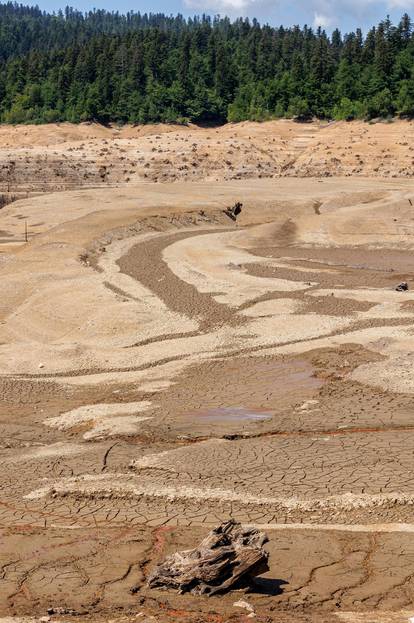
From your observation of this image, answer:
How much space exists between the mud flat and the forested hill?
158 feet

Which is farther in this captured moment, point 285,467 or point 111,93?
point 111,93

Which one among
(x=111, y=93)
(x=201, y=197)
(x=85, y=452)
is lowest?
(x=85, y=452)

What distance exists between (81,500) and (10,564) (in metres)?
2.66

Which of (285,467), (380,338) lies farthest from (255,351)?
(285,467)

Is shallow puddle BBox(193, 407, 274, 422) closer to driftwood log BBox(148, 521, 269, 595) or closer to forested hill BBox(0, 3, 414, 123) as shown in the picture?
driftwood log BBox(148, 521, 269, 595)

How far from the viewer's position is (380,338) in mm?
24516

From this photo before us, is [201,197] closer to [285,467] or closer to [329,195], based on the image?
[329,195]

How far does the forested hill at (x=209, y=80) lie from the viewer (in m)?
88.4

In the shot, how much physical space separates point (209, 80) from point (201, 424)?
9080 centimetres

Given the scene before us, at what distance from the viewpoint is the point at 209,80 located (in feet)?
342

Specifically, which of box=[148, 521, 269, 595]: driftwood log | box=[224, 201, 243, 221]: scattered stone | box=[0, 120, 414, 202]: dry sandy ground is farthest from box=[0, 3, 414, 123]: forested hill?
box=[148, 521, 269, 595]: driftwood log

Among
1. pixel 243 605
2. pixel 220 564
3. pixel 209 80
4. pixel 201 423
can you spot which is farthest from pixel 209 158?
pixel 243 605

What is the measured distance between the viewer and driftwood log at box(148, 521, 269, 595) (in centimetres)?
1002

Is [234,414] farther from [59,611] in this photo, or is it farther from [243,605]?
[59,611]
